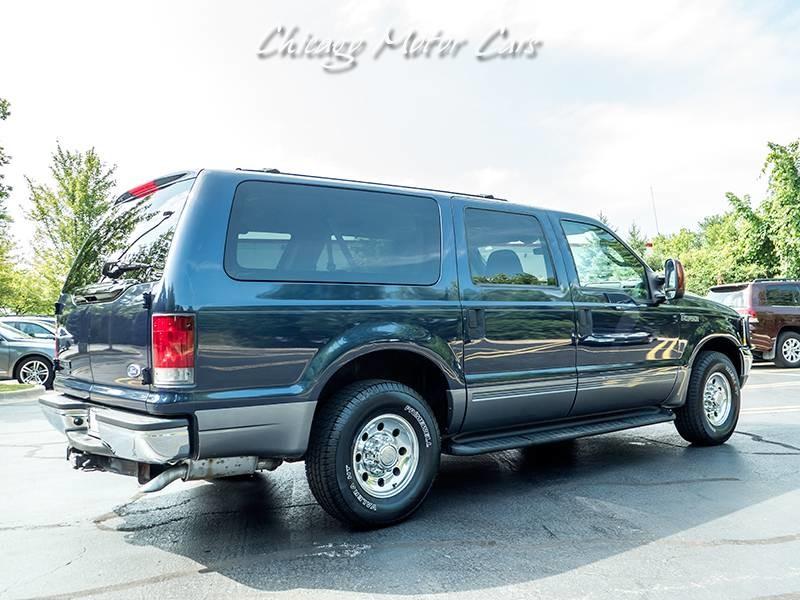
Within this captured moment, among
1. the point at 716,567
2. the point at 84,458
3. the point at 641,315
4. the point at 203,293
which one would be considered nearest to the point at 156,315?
the point at 203,293

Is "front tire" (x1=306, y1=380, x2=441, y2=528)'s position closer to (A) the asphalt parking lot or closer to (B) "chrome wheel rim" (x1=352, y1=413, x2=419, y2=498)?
(B) "chrome wheel rim" (x1=352, y1=413, x2=419, y2=498)

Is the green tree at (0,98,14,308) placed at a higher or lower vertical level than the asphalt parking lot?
higher

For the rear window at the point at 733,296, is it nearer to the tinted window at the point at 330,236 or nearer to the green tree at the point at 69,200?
the tinted window at the point at 330,236

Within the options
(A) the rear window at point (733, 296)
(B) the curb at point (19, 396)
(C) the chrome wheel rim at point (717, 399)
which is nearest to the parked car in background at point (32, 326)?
(B) the curb at point (19, 396)

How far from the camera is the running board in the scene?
425 centimetres

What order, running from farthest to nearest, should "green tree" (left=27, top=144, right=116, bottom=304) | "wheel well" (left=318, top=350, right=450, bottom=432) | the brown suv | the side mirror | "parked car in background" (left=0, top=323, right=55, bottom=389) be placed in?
1. "green tree" (left=27, top=144, right=116, bottom=304)
2. the brown suv
3. "parked car in background" (left=0, top=323, right=55, bottom=389)
4. the side mirror
5. "wheel well" (left=318, top=350, right=450, bottom=432)

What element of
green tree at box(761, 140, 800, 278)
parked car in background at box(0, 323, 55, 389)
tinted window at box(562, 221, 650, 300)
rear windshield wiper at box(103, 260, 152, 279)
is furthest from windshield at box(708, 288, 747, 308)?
parked car in background at box(0, 323, 55, 389)

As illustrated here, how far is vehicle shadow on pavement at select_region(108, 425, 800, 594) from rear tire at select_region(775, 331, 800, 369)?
889 cm

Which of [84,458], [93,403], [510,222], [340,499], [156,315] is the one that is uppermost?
[510,222]

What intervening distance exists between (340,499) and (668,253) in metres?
60.9

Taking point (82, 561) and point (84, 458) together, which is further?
point (84, 458)

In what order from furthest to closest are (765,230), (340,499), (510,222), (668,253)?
(668,253) < (765,230) < (510,222) < (340,499)

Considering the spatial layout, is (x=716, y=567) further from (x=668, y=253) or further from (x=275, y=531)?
(x=668, y=253)

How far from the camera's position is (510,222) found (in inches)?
190
